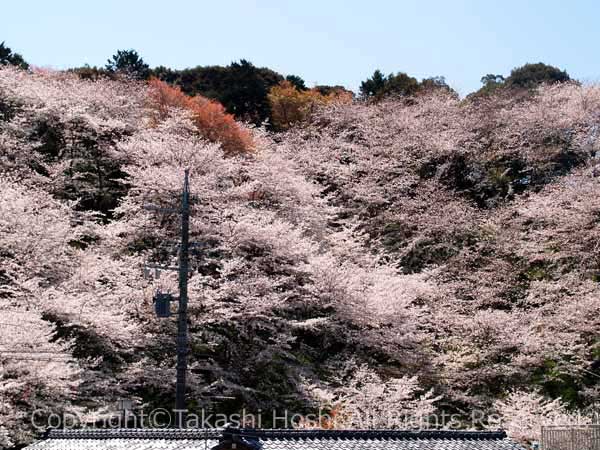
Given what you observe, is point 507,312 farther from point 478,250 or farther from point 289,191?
point 289,191

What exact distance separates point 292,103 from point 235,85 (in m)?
3.57

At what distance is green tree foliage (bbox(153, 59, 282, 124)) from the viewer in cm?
4534

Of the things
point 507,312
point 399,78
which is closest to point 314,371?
point 507,312

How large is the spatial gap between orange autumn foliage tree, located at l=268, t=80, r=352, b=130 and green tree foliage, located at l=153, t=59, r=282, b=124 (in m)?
0.61

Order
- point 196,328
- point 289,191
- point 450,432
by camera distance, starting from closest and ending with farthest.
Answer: point 450,432, point 196,328, point 289,191

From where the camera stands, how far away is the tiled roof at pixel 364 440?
1306 cm

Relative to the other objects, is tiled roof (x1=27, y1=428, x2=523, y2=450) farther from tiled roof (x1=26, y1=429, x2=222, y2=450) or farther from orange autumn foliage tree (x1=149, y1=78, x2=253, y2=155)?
orange autumn foliage tree (x1=149, y1=78, x2=253, y2=155)

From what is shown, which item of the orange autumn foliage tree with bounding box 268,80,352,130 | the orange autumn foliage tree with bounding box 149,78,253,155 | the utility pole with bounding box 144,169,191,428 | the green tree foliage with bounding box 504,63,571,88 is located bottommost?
the utility pole with bounding box 144,169,191,428

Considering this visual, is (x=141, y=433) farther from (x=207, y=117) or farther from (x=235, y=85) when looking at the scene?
(x=235, y=85)

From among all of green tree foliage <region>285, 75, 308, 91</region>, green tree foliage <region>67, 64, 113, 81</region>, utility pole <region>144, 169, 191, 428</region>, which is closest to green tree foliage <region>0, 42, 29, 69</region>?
green tree foliage <region>67, 64, 113, 81</region>

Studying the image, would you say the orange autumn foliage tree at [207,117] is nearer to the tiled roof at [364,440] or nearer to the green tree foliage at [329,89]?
the green tree foliage at [329,89]

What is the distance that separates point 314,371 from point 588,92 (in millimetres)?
20177

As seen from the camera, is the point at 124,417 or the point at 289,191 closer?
the point at 124,417

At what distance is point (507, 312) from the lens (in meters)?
28.4
